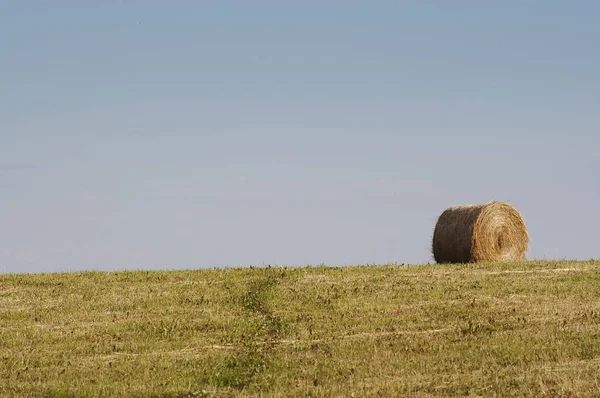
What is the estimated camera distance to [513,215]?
36938 mm

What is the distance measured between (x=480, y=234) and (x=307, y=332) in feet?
49.1

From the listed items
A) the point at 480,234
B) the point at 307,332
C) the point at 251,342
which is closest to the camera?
the point at 251,342

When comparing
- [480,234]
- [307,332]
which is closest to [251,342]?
[307,332]

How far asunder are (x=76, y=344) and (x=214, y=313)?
457cm

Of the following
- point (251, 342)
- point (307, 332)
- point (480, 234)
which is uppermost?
point (480, 234)

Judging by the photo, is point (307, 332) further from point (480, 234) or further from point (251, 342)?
point (480, 234)

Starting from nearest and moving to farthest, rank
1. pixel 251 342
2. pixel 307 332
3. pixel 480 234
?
pixel 251 342 → pixel 307 332 → pixel 480 234

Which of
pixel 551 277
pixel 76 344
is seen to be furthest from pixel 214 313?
pixel 551 277

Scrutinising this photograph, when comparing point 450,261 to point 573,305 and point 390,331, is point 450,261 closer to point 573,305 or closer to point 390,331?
point 573,305

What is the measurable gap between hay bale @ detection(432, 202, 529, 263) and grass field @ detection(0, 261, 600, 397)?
1.96 meters

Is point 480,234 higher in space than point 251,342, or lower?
higher

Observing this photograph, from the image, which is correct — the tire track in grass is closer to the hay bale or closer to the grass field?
the grass field

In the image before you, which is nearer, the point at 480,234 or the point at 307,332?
the point at 307,332

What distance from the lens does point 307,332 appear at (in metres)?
22.5
